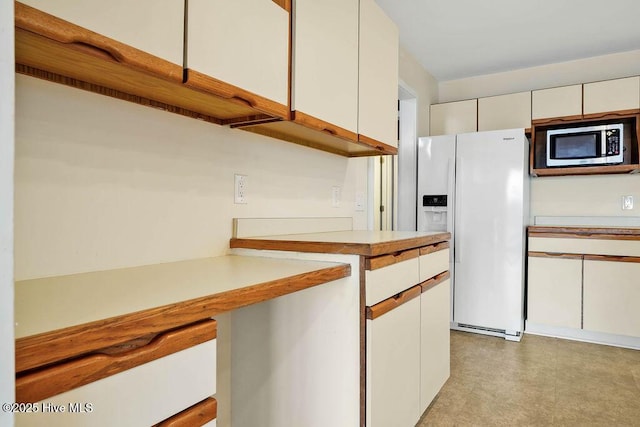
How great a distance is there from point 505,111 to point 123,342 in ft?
12.3

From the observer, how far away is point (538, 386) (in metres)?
2.33

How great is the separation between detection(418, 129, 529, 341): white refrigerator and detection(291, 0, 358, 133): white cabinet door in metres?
1.83

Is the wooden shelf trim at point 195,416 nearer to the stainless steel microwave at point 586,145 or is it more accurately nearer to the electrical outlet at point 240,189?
the electrical outlet at point 240,189

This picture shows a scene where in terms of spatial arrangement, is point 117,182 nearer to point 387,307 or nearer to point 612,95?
point 387,307

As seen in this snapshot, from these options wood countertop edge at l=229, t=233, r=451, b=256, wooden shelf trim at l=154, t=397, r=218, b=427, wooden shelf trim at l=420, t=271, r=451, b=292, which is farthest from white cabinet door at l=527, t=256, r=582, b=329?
wooden shelf trim at l=154, t=397, r=218, b=427

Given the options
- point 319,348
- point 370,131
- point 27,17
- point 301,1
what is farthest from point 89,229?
point 370,131

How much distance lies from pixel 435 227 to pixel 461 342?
1013 mm

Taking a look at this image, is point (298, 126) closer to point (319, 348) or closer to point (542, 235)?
point (319, 348)

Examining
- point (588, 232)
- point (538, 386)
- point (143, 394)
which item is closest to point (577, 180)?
point (588, 232)

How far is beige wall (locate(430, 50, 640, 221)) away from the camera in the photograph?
134 inches

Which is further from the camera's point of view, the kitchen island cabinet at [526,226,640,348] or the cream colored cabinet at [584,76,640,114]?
the cream colored cabinet at [584,76,640,114]

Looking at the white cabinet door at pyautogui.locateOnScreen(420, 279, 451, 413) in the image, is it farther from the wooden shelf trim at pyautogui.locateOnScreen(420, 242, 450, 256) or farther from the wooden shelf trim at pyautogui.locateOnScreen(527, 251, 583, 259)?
the wooden shelf trim at pyautogui.locateOnScreen(527, 251, 583, 259)

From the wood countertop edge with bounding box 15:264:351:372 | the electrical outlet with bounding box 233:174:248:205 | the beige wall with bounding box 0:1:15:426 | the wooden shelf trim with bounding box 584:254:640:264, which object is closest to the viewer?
the beige wall with bounding box 0:1:15:426

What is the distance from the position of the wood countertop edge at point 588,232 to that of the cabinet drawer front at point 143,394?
3.15 metres
